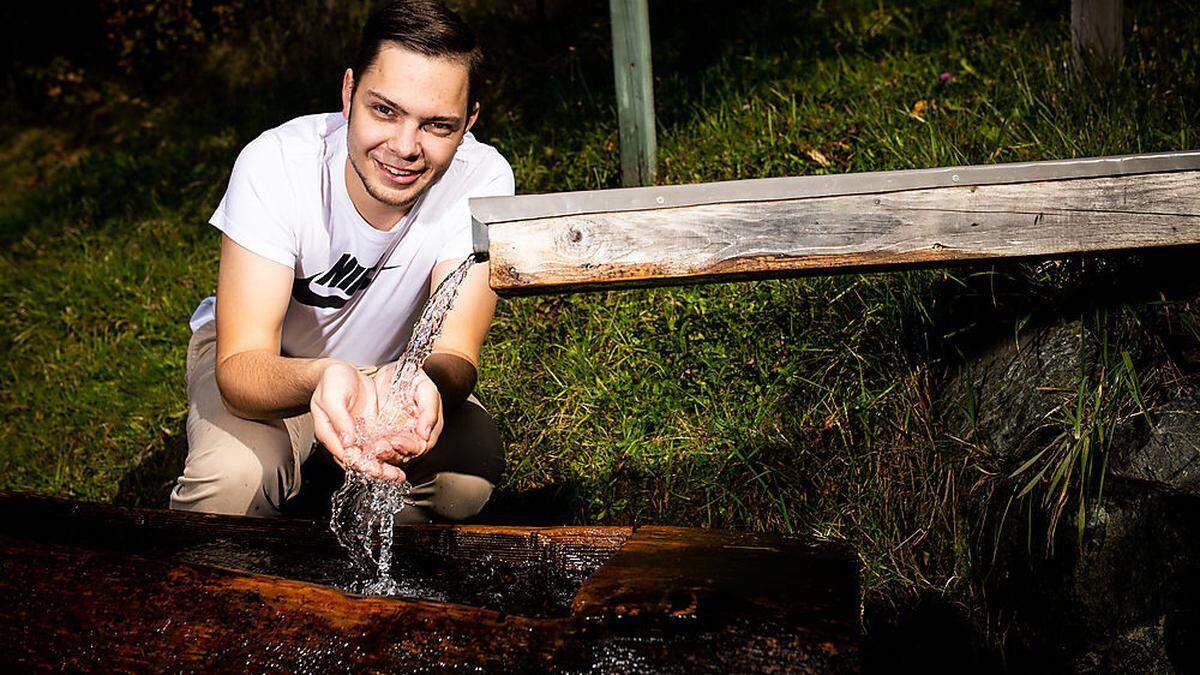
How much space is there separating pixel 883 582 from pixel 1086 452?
0.69 metres

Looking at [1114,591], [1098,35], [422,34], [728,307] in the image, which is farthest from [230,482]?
[1098,35]

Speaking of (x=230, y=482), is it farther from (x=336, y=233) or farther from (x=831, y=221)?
(x=831, y=221)

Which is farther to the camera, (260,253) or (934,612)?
(934,612)

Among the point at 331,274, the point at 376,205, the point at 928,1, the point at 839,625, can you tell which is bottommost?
the point at 839,625

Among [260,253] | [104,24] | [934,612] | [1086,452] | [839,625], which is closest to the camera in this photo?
[839,625]

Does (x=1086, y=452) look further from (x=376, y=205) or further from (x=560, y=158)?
(x=560, y=158)

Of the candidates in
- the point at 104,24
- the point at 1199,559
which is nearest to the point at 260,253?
the point at 1199,559

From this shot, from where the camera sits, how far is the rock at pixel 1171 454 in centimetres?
245

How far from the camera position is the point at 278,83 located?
6.75m

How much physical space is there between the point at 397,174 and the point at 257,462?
35.1 inches

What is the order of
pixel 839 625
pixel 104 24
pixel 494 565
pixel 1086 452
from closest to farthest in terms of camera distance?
pixel 839 625, pixel 494 565, pixel 1086 452, pixel 104 24

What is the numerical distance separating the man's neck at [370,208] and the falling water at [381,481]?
26 centimetres

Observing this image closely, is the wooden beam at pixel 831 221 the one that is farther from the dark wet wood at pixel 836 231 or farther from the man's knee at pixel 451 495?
the man's knee at pixel 451 495

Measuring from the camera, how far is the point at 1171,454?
2.50 meters
